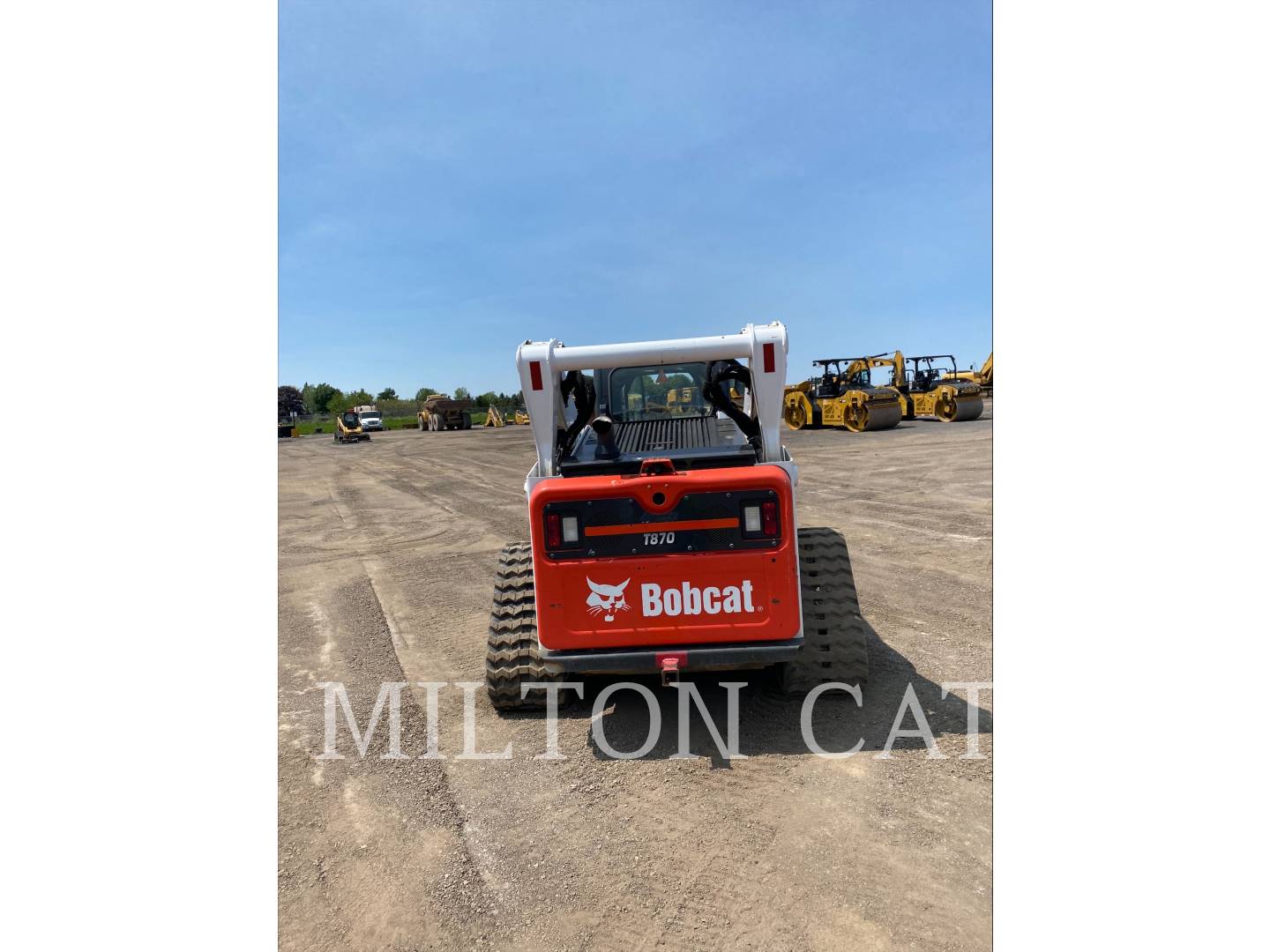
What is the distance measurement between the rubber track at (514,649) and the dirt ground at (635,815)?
15 centimetres

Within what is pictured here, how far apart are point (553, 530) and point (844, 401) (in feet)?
75.2

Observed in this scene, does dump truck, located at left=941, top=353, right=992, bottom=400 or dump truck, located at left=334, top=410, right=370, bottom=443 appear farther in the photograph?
dump truck, located at left=334, top=410, right=370, bottom=443

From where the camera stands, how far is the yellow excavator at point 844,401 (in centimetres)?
2395

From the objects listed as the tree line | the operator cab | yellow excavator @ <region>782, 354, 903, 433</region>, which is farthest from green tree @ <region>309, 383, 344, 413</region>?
the operator cab

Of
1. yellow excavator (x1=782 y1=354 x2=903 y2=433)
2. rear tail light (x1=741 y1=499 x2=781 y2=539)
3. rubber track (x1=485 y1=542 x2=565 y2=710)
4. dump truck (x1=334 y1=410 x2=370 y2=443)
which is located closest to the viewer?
rear tail light (x1=741 y1=499 x2=781 y2=539)

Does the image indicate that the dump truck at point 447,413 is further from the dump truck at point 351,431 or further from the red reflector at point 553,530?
the red reflector at point 553,530

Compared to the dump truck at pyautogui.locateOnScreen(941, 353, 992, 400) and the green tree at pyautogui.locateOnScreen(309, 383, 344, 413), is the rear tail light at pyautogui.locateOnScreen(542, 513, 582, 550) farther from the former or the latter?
the green tree at pyautogui.locateOnScreen(309, 383, 344, 413)

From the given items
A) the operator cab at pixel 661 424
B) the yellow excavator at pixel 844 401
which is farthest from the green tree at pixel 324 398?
the operator cab at pixel 661 424

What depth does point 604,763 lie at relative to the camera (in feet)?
12.1

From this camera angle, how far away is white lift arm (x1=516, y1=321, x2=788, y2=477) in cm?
391

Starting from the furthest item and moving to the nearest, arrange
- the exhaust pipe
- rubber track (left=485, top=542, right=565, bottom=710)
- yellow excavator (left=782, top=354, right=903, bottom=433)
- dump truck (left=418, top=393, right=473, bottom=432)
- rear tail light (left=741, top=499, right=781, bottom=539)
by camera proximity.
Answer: dump truck (left=418, top=393, right=473, bottom=432), yellow excavator (left=782, top=354, right=903, bottom=433), the exhaust pipe, rubber track (left=485, top=542, right=565, bottom=710), rear tail light (left=741, top=499, right=781, bottom=539)

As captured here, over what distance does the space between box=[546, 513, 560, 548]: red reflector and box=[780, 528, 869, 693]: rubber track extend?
158 centimetres

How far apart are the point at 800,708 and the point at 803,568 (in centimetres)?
83

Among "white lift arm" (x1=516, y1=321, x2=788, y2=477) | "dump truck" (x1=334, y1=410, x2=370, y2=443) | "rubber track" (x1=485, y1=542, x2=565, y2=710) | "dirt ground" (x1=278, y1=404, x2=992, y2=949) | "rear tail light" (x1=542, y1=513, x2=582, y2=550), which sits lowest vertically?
"dirt ground" (x1=278, y1=404, x2=992, y2=949)
